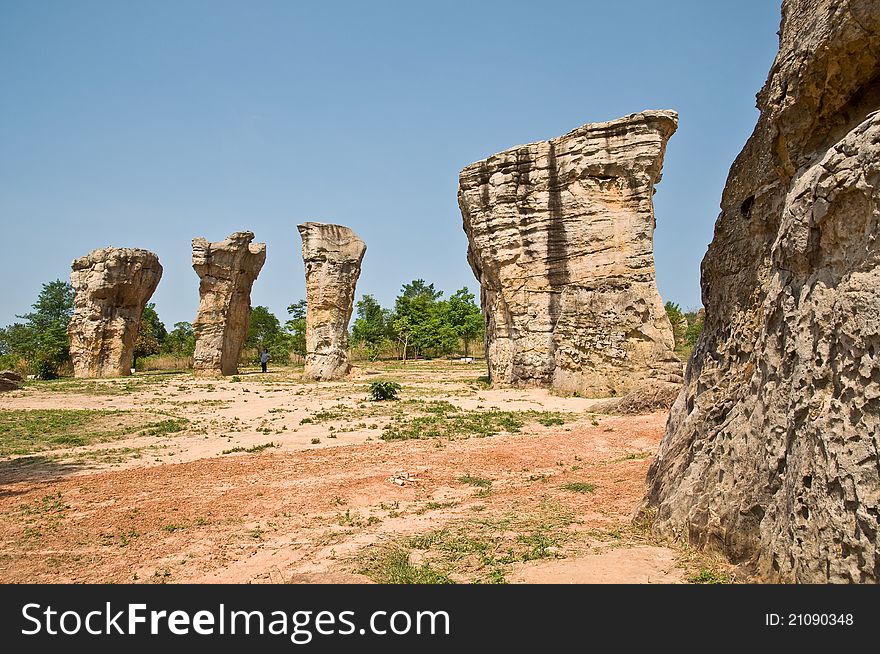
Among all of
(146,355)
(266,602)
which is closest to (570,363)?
(266,602)

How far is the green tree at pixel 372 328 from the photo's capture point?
→ 158 ft

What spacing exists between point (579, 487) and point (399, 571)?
301 centimetres

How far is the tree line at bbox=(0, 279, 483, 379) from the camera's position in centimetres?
4303

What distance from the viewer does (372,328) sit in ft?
165

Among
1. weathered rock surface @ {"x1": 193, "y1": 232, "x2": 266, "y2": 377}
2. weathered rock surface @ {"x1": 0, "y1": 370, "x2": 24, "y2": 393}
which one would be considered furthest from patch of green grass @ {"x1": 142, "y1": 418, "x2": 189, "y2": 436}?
weathered rock surface @ {"x1": 193, "y1": 232, "x2": 266, "y2": 377}

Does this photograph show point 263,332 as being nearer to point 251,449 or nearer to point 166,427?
point 166,427

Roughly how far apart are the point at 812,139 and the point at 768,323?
4.30ft

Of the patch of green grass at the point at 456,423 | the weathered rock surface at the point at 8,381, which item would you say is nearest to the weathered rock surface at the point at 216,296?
the weathered rock surface at the point at 8,381

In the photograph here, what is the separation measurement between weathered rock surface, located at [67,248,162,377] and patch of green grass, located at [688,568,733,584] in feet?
107

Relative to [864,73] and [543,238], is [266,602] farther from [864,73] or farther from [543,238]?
[543,238]

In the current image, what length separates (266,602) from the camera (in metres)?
3.15

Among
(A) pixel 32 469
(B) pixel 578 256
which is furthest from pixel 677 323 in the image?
(A) pixel 32 469

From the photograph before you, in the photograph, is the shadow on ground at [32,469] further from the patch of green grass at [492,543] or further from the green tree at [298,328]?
the green tree at [298,328]

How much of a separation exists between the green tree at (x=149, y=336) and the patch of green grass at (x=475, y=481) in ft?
111
